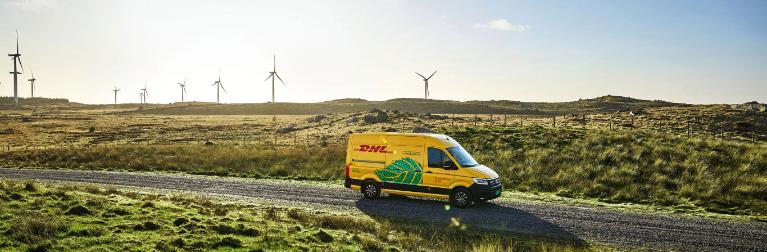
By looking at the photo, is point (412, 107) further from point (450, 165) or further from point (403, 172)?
point (450, 165)

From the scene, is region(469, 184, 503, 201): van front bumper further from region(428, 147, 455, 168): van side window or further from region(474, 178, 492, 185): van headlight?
region(428, 147, 455, 168): van side window

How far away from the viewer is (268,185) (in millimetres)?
25203

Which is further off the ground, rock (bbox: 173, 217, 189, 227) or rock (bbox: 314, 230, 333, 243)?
rock (bbox: 173, 217, 189, 227)

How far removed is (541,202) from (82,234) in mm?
15834

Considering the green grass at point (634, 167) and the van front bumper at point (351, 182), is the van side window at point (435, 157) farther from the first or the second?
the green grass at point (634, 167)

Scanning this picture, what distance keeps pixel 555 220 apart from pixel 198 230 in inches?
430

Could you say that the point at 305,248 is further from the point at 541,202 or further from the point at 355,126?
the point at 355,126

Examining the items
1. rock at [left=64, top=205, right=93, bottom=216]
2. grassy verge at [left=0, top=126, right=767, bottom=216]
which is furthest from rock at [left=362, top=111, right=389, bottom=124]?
rock at [left=64, top=205, right=93, bottom=216]

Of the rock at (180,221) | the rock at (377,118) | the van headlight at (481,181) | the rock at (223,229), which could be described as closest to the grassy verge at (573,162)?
the van headlight at (481,181)

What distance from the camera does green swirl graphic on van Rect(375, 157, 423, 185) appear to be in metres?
19.1

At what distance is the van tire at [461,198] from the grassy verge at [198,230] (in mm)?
3004

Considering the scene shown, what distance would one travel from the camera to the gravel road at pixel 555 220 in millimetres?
14172

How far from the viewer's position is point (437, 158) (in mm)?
18734

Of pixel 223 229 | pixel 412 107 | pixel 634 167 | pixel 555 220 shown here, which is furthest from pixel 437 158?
pixel 412 107
